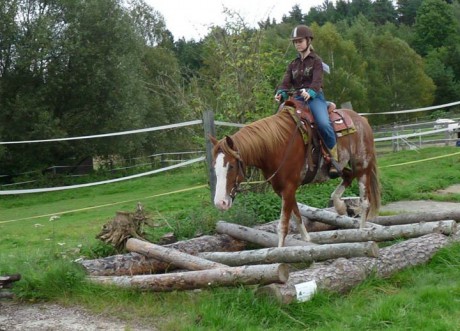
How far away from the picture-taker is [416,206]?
1032 cm

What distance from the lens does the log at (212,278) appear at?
458 centimetres

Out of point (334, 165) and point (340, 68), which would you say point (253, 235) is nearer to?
point (334, 165)

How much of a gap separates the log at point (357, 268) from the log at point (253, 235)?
102 cm

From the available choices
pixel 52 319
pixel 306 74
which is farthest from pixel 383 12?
pixel 52 319

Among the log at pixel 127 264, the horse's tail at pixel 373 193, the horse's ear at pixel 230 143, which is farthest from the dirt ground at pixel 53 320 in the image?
the horse's tail at pixel 373 193

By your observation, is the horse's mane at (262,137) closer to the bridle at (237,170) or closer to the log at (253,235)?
the bridle at (237,170)

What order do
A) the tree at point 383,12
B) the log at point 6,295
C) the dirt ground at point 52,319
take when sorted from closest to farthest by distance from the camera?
1. the dirt ground at point 52,319
2. the log at point 6,295
3. the tree at point 383,12

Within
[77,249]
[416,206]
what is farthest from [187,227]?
[416,206]

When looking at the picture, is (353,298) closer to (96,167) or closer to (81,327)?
(81,327)

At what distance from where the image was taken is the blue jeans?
6258 mm

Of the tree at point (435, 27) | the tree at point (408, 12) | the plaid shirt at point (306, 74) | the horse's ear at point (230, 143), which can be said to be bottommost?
the horse's ear at point (230, 143)

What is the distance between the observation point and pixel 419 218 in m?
7.42

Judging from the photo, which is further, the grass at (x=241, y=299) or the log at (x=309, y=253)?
the log at (x=309, y=253)

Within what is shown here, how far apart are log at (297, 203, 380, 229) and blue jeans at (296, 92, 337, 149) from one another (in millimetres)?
1450
